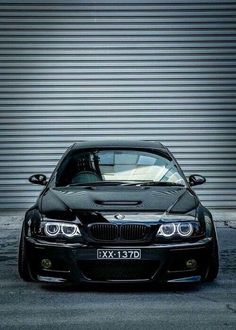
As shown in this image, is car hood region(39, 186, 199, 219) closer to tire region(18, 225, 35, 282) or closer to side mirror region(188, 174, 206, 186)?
tire region(18, 225, 35, 282)

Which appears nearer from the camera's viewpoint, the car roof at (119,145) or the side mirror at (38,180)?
the side mirror at (38,180)

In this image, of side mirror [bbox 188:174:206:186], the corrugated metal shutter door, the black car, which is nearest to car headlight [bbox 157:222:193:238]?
the black car

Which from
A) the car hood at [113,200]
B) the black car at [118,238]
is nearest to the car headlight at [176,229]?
the black car at [118,238]

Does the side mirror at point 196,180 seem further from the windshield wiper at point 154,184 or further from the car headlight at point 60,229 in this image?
the car headlight at point 60,229

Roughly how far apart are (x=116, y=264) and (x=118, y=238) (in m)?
0.21

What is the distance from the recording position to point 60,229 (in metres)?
6.67

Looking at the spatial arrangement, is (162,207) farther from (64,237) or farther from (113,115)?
(113,115)

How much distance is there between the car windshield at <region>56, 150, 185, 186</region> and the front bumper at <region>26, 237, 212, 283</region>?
121 centimetres

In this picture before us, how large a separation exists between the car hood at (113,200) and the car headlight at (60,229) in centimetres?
9

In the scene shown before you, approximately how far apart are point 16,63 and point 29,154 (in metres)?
1.43

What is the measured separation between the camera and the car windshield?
780cm

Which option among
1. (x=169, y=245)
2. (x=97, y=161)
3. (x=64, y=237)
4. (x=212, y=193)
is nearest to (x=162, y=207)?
(x=169, y=245)

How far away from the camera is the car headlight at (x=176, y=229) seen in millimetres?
6621

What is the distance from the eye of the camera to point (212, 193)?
13.0 metres
